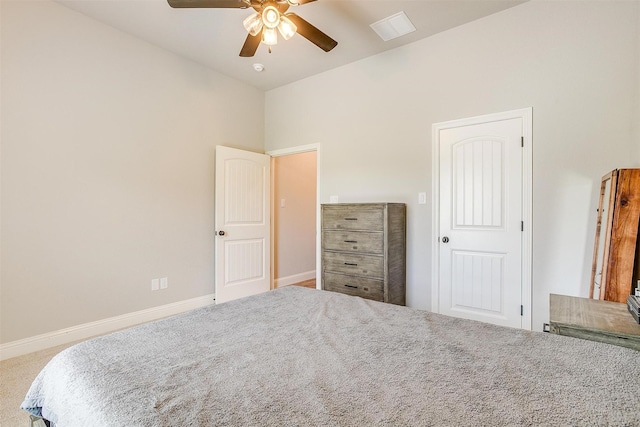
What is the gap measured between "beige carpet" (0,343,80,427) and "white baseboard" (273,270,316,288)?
99.5 inches

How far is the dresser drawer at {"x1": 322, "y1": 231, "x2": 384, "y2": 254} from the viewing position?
2973mm

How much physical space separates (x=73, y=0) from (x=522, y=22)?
148 inches

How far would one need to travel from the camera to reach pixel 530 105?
2576 mm

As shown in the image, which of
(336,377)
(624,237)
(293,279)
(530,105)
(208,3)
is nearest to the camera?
(336,377)

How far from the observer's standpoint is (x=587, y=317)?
1.42 metres

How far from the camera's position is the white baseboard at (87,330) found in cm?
242

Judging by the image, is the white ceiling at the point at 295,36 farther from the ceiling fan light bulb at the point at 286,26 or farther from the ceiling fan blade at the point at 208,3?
the ceiling fan blade at the point at 208,3

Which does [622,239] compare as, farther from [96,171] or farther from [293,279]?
[96,171]

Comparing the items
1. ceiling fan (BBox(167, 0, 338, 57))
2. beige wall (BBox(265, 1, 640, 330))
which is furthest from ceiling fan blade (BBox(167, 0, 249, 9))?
beige wall (BBox(265, 1, 640, 330))

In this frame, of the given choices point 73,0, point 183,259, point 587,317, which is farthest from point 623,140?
point 73,0

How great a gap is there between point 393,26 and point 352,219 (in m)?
1.86

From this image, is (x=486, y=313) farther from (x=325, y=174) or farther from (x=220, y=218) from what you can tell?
(x=220, y=218)

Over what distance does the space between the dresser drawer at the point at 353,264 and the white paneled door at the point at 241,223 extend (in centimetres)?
121

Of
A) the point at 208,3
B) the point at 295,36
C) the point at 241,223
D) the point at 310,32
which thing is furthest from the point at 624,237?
the point at 241,223
